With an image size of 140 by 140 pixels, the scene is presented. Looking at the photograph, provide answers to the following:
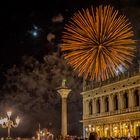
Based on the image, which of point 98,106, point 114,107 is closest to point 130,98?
point 114,107

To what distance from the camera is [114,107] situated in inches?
1906

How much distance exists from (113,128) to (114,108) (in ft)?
8.25

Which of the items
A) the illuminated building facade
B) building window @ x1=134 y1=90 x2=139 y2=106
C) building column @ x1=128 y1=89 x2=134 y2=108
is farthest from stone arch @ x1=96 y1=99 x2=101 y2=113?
building window @ x1=134 y1=90 x2=139 y2=106

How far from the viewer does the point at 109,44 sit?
85.2 feet

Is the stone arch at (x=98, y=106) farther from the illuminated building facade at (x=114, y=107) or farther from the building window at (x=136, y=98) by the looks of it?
the building window at (x=136, y=98)

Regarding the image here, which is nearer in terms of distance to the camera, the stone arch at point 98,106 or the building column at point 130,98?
the building column at point 130,98

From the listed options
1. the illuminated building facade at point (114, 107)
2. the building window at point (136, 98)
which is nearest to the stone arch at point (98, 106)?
the illuminated building facade at point (114, 107)

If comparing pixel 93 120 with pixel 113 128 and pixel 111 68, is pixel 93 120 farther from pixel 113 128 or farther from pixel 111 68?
pixel 111 68

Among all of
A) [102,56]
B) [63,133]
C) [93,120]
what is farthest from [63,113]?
[102,56]

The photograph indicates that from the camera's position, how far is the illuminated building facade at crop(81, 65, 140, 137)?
4419cm

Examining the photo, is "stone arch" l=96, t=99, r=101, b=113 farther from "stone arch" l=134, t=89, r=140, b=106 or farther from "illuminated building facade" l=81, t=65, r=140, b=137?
"stone arch" l=134, t=89, r=140, b=106

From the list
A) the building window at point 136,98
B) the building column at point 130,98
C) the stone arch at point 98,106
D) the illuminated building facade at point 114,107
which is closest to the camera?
the illuminated building facade at point 114,107

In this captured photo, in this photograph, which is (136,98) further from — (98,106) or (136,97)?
(98,106)

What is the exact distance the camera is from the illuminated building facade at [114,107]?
145ft
